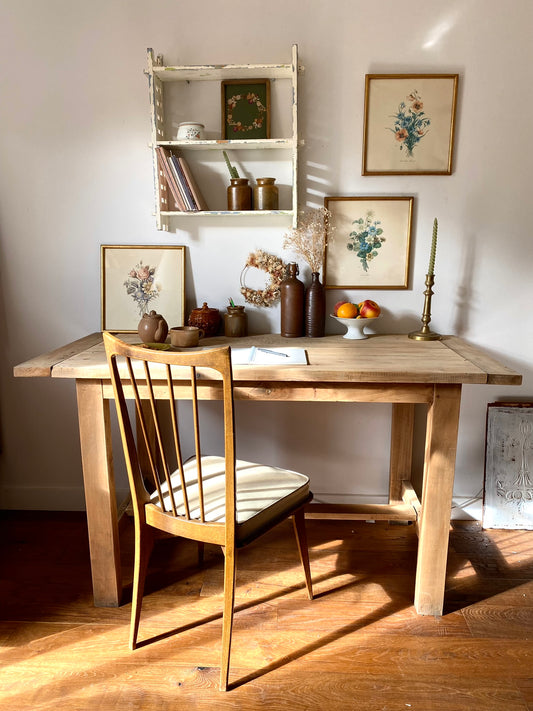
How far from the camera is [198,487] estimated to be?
4.72ft

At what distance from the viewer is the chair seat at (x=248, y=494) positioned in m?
1.47

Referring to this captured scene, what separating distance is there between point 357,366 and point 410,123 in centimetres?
114

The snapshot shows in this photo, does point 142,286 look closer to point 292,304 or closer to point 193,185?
point 193,185

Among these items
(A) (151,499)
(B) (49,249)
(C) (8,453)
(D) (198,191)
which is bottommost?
(C) (8,453)

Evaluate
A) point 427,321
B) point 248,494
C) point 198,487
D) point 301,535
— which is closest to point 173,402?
point 198,487

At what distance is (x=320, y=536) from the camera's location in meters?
2.25

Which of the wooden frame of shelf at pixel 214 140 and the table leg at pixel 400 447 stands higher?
the wooden frame of shelf at pixel 214 140

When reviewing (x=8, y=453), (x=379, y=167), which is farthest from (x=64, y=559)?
(x=379, y=167)

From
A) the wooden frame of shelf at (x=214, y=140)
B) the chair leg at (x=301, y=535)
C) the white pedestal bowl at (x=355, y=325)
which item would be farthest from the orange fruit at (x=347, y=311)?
the chair leg at (x=301, y=535)

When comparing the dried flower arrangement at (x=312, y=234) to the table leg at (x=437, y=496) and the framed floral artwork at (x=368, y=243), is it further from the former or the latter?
the table leg at (x=437, y=496)

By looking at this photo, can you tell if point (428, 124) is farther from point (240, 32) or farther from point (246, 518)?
point (246, 518)

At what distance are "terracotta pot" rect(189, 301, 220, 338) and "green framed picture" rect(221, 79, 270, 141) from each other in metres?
0.71

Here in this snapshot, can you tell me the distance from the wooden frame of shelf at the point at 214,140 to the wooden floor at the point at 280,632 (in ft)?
4.54

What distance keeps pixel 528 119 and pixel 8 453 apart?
2739 millimetres
